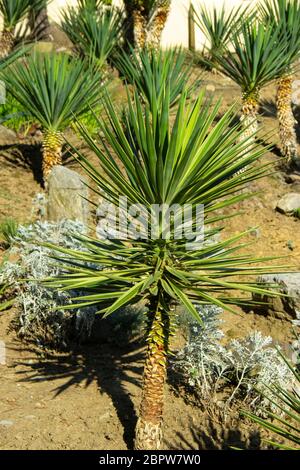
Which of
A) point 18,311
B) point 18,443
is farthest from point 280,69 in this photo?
point 18,443

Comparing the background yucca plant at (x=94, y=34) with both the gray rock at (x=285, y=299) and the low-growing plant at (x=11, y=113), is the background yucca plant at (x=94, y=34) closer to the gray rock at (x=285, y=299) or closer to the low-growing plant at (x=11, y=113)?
the low-growing plant at (x=11, y=113)

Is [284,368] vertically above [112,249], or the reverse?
[112,249]

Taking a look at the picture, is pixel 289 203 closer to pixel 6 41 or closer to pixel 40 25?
pixel 6 41

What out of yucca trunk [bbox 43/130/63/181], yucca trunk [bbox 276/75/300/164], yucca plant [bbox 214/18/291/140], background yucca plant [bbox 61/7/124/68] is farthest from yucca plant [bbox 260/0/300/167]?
yucca trunk [bbox 43/130/63/181]

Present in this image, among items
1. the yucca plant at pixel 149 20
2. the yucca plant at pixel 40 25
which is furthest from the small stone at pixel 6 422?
the yucca plant at pixel 40 25

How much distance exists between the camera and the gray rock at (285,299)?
659cm

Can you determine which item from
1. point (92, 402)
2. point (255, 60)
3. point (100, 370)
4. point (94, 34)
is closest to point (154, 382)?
point (92, 402)

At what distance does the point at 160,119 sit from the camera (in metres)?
3.89

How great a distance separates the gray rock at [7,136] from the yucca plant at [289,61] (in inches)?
160

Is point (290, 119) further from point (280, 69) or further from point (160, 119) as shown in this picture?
point (160, 119)

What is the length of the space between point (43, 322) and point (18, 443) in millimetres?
1734

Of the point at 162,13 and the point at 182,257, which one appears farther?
the point at 162,13

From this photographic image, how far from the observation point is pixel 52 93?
28.1 feet

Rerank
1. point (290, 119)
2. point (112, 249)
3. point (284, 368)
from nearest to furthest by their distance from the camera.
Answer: point (112, 249) < point (284, 368) < point (290, 119)
